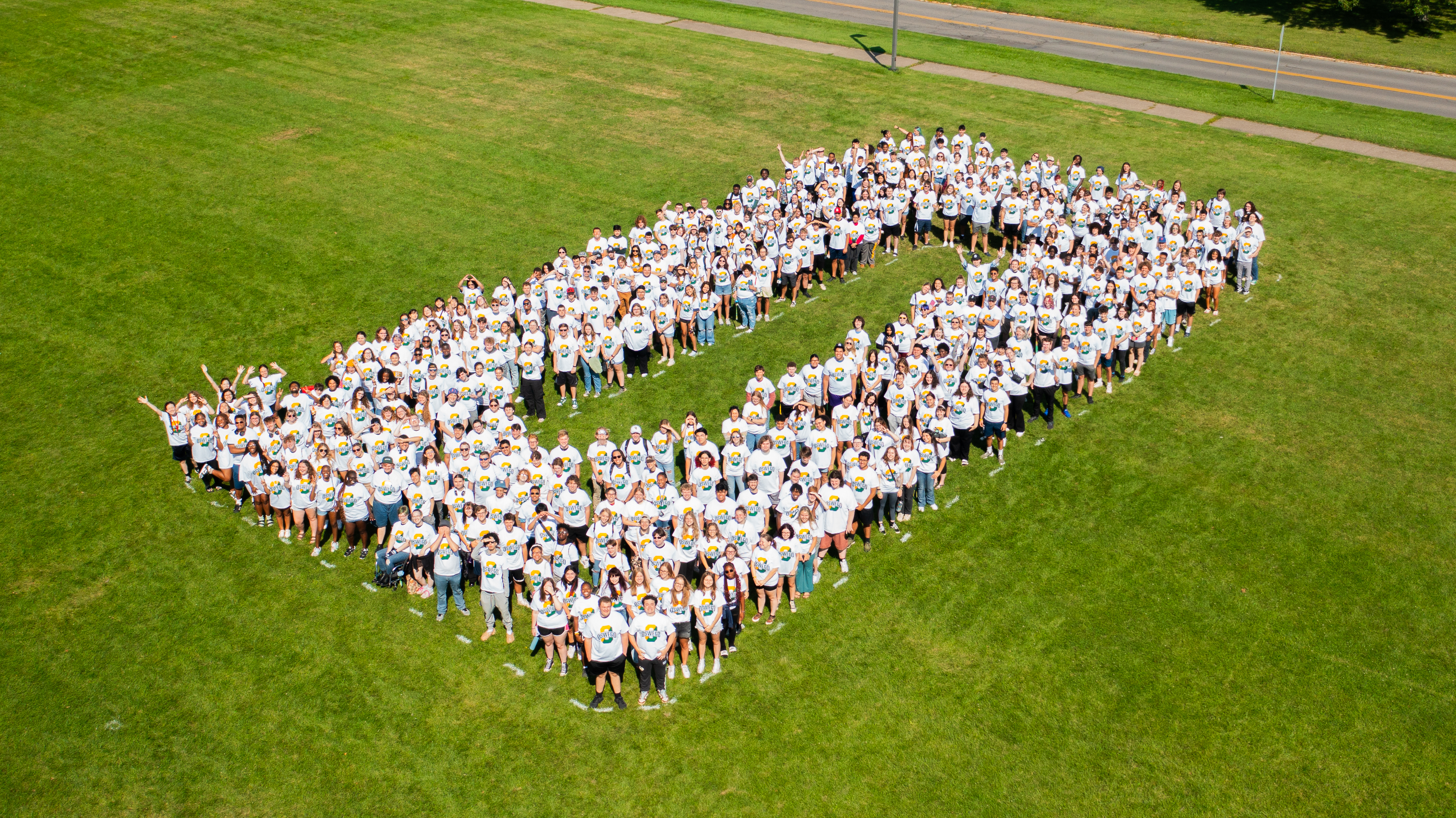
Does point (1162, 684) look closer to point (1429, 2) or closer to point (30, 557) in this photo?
point (30, 557)

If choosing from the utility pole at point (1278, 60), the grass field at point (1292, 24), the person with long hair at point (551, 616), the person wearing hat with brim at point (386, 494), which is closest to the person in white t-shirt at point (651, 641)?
the person with long hair at point (551, 616)

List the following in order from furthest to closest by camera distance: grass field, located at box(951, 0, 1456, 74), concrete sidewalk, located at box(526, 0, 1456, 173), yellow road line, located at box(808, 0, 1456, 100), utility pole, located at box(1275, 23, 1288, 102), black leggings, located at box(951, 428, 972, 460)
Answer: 1. grass field, located at box(951, 0, 1456, 74)
2. yellow road line, located at box(808, 0, 1456, 100)
3. utility pole, located at box(1275, 23, 1288, 102)
4. concrete sidewalk, located at box(526, 0, 1456, 173)
5. black leggings, located at box(951, 428, 972, 460)

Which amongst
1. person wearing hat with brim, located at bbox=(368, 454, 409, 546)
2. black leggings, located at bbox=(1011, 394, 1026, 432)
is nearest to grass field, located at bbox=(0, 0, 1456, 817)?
black leggings, located at bbox=(1011, 394, 1026, 432)

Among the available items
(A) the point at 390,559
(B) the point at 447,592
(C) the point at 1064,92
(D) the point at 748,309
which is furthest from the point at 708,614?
(C) the point at 1064,92

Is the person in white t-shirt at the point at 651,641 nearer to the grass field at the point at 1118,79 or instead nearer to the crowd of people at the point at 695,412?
the crowd of people at the point at 695,412

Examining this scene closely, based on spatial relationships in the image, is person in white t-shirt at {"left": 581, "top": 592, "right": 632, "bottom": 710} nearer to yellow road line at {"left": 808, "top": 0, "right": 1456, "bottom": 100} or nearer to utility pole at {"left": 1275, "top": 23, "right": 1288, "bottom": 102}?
utility pole at {"left": 1275, "top": 23, "right": 1288, "bottom": 102}
